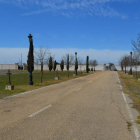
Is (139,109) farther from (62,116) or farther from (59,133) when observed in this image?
(59,133)

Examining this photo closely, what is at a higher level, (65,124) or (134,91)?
(65,124)

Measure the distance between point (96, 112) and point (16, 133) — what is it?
3373 millimetres

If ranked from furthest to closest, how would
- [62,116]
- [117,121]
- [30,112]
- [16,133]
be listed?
[30,112] < [62,116] < [117,121] < [16,133]

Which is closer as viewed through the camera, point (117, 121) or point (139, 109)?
point (117, 121)

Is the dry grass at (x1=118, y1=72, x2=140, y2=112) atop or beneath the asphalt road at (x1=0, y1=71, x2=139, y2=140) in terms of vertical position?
beneath

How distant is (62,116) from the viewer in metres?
6.32

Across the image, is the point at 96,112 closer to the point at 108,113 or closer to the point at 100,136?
the point at 108,113

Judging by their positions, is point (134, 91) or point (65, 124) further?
point (134, 91)

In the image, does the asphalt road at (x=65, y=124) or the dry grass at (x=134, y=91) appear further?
the dry grass at (x=134, y=91)

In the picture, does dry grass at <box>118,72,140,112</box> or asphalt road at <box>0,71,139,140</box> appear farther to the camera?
dry grass at <box>118,72,140,112</box>

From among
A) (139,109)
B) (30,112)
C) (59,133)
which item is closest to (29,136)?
(59,133)

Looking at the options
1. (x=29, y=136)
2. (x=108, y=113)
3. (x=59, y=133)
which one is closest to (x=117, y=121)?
(x=108, y=113)

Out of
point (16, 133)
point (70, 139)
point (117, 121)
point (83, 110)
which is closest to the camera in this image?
point (70, 139)

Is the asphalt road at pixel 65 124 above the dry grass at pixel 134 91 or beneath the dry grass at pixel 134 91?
above
